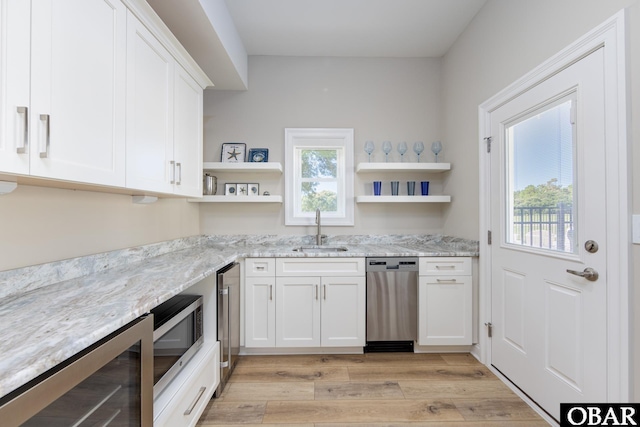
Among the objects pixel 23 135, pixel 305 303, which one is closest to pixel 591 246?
pixel 305 303

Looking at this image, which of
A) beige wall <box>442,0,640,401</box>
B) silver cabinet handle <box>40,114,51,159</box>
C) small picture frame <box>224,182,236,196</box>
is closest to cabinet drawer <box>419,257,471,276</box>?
beige wall <box>442,0,640,401</box>

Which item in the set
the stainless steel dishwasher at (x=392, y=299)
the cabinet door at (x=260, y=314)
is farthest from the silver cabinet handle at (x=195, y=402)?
the stainless steel dishwasher at (x=392, y=299)

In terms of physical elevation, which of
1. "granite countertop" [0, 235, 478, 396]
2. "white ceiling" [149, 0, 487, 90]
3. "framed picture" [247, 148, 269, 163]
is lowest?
"granite countertop" [0, 235, 478, 396]

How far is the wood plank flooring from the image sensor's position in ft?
5.57

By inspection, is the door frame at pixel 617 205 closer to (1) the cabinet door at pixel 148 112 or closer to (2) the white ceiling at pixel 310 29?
(2) the white ceiling at pixel 310 29

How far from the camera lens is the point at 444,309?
2.44m

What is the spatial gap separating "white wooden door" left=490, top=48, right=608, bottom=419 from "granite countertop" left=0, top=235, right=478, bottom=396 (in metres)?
1.93

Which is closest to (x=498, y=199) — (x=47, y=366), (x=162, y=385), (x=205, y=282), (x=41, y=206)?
(x=205, y=282)

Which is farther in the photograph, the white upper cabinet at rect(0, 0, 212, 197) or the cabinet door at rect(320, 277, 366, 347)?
the cabinet door at rect(320, 277, 366, 347)

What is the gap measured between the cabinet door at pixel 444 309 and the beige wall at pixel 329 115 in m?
0.75

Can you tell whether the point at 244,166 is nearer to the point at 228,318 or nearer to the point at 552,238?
the point at 228,318

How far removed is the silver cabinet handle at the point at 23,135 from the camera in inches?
34.1

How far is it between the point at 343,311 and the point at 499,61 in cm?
223

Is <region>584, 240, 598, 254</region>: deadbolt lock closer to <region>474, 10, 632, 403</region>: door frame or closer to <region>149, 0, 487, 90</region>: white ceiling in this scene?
<region>474, 10, 632, 403</region>: door frame
